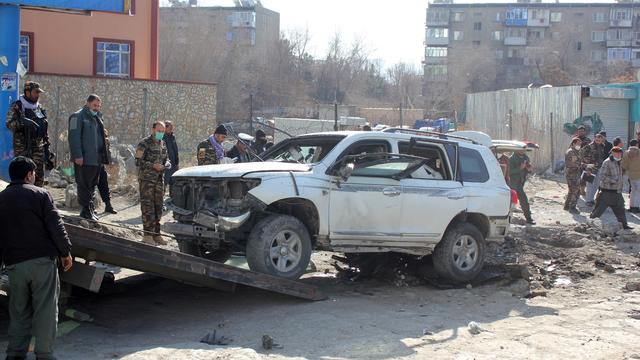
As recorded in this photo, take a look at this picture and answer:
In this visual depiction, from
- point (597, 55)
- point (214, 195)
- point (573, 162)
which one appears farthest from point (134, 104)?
point (597, 55)

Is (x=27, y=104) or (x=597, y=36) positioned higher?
(x=597, y=36)

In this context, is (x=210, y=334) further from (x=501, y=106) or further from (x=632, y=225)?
(x=501, y=106)

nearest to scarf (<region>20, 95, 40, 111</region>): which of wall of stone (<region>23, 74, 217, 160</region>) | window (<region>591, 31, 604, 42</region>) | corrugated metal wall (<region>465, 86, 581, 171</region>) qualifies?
wall of stone (<region>23, 74, 217, 160</region>)

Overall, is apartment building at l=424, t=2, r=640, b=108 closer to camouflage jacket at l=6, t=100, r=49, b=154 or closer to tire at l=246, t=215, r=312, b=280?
camouflage jacket at l=6, t=100, r=49, b=154

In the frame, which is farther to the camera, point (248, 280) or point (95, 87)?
point (95, 87)

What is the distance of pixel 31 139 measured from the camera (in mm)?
9578

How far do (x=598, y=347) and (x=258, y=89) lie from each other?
5084 centimetres

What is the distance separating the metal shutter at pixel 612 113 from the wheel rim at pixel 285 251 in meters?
21.9

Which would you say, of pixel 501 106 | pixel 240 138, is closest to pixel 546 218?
pixel 240 138

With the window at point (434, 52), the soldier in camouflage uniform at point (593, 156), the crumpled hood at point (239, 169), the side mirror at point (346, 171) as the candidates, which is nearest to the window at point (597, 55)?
the window at point (434, 52)

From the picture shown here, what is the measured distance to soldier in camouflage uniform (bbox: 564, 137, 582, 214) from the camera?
54.7 feet

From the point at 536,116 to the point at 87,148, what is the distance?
22.8m

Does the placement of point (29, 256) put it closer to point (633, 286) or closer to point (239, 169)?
point (239, 169)

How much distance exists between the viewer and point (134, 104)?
972 inches
